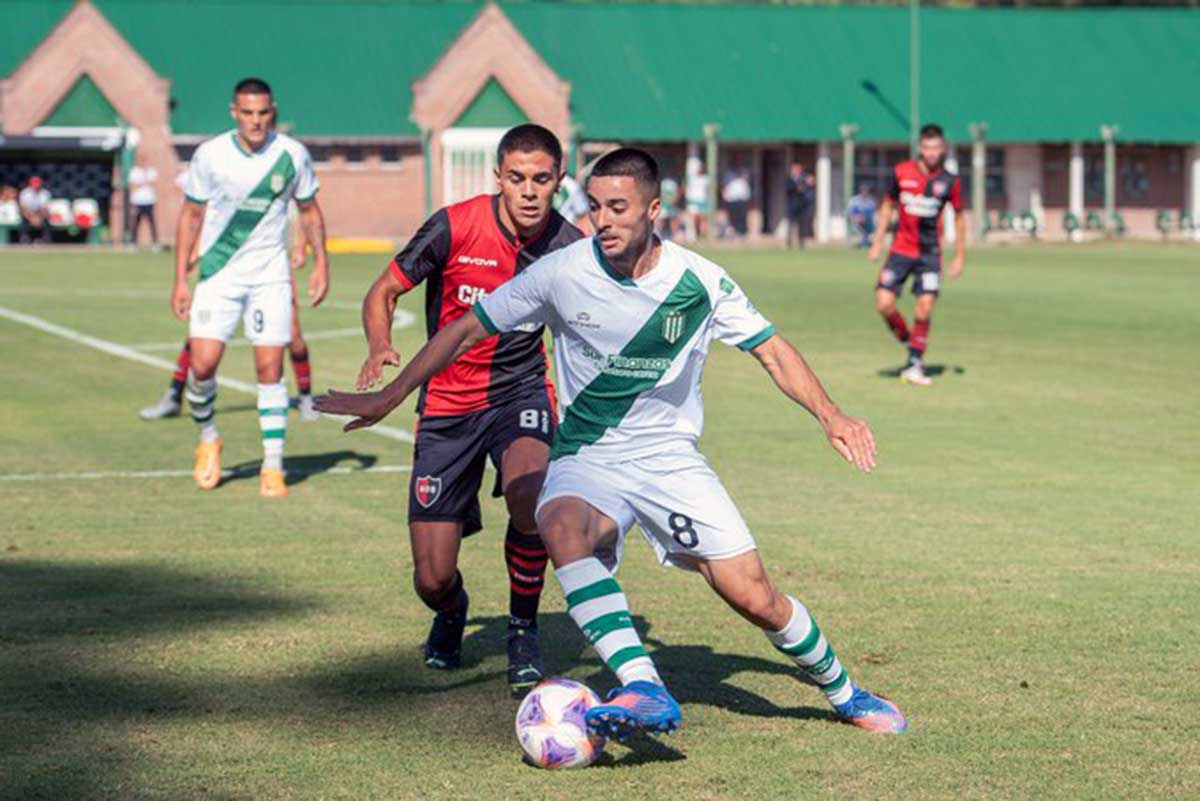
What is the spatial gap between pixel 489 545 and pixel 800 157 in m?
58.9

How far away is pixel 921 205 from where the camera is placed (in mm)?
20984

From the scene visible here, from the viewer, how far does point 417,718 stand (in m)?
7.34

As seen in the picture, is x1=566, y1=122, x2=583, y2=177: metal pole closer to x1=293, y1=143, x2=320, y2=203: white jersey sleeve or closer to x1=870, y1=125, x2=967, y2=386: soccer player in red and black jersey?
x1=870, y1=125, x2=967, y2=386: soccer player in red and black jersey

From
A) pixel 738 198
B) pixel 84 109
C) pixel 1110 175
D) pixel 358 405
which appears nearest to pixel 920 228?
pixel 358 405

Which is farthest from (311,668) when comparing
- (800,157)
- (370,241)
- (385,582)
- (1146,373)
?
(800,157)

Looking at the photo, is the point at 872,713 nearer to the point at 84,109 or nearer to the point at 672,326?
the point at 672,326

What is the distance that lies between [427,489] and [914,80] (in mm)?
58194

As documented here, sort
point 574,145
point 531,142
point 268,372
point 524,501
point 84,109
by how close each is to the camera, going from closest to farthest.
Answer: point 531,142, point 524,501, point 268,372, point 84,109, point 574,145

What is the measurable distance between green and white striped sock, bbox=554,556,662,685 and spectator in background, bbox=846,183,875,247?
177 ft

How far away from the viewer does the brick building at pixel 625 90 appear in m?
64.2

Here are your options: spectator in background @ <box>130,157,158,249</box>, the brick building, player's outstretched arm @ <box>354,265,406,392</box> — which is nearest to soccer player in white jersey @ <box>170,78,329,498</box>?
player's outstretched arm @ <box>354,265,406,392</box>

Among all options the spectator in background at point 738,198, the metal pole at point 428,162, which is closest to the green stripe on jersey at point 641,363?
the spectator in background at point 738,198

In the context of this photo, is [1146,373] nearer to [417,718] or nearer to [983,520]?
[983,520]

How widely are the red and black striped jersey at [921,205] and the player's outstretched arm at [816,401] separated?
1410 centimetres
